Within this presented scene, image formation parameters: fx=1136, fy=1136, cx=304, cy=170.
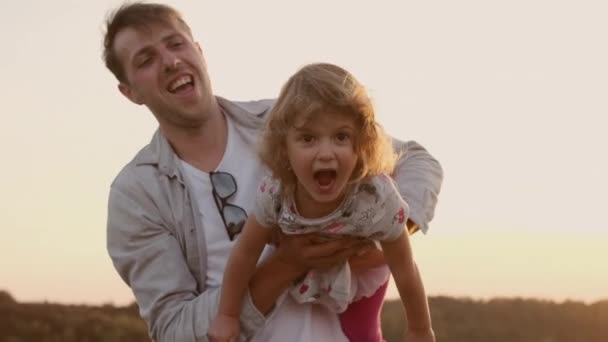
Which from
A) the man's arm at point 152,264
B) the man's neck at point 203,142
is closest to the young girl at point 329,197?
the man's arm at point 152,264

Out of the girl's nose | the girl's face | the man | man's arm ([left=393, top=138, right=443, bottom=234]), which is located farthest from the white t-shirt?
the girl's nose

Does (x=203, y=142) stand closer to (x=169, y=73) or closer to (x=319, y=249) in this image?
(x=169, y=73)

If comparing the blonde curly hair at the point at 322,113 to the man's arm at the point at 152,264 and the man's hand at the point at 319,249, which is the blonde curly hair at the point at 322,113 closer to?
the man's hand at the point at 319,249

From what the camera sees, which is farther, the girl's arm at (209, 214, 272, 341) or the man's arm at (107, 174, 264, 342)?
the man's arm at (107, 174, 264, 342)

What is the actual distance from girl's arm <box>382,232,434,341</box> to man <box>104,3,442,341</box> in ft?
0.80

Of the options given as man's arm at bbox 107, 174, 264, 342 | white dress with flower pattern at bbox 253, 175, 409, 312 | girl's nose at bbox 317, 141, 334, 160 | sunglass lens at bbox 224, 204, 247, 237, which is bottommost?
man's arm at bbox 107, 174, 264, 342

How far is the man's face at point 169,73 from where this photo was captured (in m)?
4.38

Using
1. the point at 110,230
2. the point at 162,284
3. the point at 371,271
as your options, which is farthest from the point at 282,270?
the point at 110,230

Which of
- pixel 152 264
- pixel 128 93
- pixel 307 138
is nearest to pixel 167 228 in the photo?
pixel 152 264

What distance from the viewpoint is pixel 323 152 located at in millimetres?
3434

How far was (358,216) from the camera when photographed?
3.68m

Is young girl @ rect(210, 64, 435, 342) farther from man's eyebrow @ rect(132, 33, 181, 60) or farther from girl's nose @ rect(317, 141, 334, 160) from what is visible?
man's eyebrow @ rect(132, 33, 181, 60)

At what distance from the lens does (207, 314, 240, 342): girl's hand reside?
405 cm

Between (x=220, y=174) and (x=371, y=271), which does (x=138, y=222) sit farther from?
(x=371, y=271)
